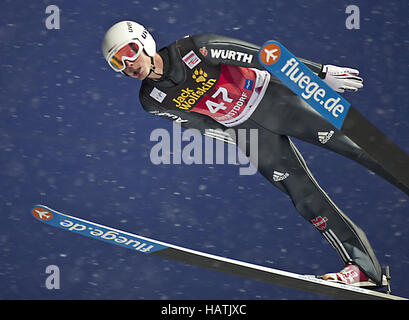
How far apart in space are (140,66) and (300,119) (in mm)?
656

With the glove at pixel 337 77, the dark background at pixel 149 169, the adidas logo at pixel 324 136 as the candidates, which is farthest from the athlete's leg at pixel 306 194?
the dark background at pixel 149 169

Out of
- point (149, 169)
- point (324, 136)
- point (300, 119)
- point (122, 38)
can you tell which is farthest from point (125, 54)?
point (149, 169)

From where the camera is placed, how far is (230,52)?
8.83ft

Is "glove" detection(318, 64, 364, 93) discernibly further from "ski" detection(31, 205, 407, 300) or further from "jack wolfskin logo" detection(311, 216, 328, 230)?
"ski" detection(31, 205, 407, 300)

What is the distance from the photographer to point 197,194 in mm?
3699

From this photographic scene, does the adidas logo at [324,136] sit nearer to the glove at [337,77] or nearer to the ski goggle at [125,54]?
the glove at [337,77]

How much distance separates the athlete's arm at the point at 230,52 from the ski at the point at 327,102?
0.35 metres

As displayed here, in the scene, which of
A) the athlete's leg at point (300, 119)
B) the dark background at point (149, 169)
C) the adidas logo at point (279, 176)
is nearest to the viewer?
the athlete's leg at point (300, 119)

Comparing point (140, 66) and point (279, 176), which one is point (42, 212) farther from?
point (279, 176)

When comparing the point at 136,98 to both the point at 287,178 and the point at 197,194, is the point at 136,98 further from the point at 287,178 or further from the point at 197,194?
the point at 287,178

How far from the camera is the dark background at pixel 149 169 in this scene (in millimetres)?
3566

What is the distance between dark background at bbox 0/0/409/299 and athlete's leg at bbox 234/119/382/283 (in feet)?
2.50

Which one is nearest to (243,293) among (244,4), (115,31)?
(244,4)

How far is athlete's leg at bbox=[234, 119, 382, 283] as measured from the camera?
2.90 m
